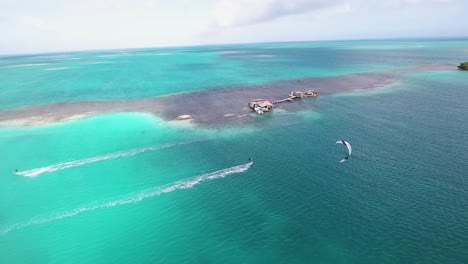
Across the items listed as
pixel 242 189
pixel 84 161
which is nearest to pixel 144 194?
pixel 242 189

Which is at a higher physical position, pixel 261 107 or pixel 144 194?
pixel 261 107

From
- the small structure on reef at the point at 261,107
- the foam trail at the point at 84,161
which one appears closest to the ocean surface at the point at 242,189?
the foam trail at the point at 84,161

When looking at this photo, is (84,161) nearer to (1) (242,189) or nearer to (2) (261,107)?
(1) (242,189)

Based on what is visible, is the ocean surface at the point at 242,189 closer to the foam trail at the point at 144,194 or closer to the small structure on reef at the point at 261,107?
the foam trail at the point at 144,194

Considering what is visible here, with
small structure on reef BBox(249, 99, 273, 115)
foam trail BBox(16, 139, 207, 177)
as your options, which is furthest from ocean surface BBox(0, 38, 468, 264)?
small structure on reef BBox(249, 99, 273, 115)

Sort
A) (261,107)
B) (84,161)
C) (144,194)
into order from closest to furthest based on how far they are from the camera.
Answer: (144,194), (84,161), (261,107)

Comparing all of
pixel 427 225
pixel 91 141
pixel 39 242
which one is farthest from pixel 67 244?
pixel 427 225
